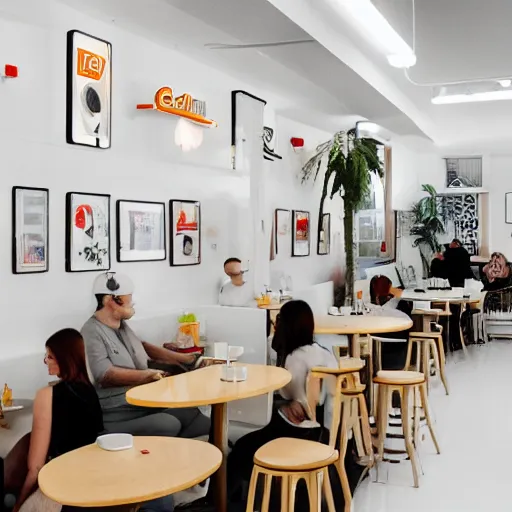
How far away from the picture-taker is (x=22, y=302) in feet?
14.5

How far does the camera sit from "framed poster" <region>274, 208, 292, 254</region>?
8.30 metres

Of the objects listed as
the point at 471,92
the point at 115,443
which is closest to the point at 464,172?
the point at 471,92

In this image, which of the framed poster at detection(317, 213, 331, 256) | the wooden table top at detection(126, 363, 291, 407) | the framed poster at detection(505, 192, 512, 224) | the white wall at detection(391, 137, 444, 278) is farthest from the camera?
the framed poster at detection(505, 192, 512, 224)

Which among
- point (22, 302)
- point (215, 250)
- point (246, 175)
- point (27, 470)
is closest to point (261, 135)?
point (246, 175)

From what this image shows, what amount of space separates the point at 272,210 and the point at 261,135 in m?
1.37

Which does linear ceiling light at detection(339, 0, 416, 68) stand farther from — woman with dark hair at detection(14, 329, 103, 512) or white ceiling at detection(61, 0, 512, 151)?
woman with dark hair at detection(14, 329, 103, 512)

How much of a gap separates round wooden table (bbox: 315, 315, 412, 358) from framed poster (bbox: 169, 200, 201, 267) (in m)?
1.26

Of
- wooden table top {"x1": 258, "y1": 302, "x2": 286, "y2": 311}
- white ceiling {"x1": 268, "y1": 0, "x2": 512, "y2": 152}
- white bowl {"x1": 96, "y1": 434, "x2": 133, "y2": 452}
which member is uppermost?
white ceiling {"x1": 268, "y1": 0, "x2": 512, "y2": 152}

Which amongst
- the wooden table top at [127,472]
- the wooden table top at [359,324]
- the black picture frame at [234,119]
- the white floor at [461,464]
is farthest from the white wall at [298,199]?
the wooden table top at [127,472]

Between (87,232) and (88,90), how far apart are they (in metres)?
0.96

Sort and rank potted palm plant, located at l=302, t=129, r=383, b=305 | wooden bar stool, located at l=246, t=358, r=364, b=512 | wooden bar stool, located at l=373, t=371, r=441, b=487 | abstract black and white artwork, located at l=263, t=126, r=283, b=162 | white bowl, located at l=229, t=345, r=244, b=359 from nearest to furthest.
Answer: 1. wooden bar stool, located at l=246, t=358, r=364, b=512
2. white bowl, located at l=229, t=345, r=244, b=359
3. wooden bar stool, located at l=373, t=371, r=441, b=487
4. abstract black and white artwork, located at l=263, t=126, r=283, b=162
5. potted palm plant, located at l=302, t=129, r=383, b=305

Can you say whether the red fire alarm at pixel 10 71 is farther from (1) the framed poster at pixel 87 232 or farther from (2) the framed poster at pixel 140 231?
(2) the framed poster at pixel 140 231

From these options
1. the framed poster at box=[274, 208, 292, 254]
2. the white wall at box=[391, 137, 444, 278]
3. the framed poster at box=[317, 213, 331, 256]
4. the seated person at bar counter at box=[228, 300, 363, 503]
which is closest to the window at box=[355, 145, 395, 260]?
the white wall at box=[391, 137, 444, 278]

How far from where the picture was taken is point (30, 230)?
4430mm
